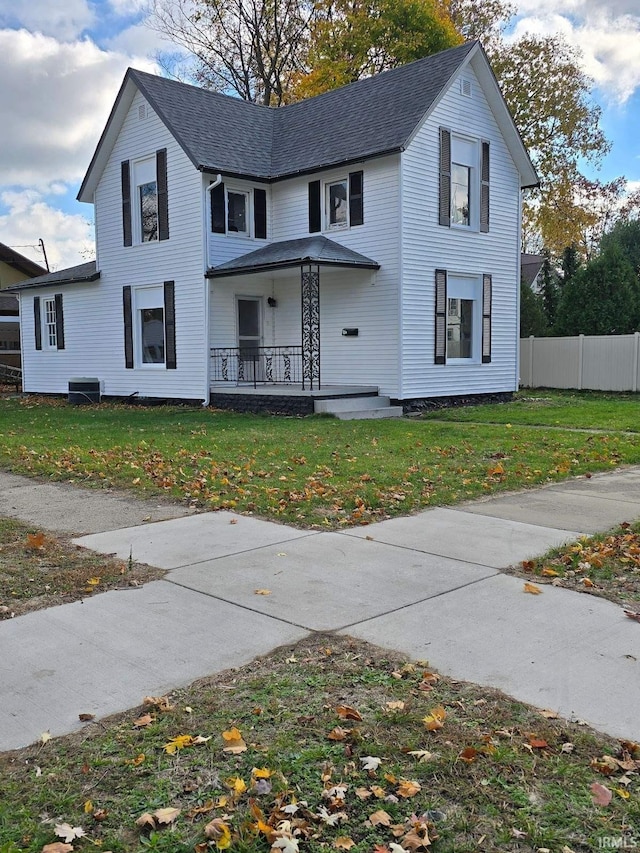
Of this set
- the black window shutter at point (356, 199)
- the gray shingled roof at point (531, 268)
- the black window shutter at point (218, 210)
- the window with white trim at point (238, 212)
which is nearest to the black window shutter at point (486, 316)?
the black window shutter at point (356, 199)

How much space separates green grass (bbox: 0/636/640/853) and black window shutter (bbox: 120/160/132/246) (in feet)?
60.4

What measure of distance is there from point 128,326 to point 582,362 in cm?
A: 1296

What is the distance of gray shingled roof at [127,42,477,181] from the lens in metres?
17.1

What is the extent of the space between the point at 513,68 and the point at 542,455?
24.7 metres

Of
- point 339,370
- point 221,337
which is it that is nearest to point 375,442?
point 339,370

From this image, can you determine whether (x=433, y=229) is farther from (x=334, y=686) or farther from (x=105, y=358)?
(x=334, y=686)

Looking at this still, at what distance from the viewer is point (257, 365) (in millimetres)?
19641

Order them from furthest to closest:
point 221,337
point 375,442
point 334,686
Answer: point 221,337 → point 375,442 → point 334,686

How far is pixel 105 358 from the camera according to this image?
21250 millimetres

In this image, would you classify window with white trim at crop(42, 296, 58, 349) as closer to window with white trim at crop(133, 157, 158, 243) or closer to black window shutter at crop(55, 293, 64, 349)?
black window shutter at crop(55, 293, 64, 349)

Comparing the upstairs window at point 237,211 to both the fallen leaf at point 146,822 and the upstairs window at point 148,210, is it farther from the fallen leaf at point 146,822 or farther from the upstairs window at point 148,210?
the fallen leaf at point 146,822

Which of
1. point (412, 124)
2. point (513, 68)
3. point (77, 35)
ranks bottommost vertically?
point (412, 124)

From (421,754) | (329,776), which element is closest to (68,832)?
(329,776)

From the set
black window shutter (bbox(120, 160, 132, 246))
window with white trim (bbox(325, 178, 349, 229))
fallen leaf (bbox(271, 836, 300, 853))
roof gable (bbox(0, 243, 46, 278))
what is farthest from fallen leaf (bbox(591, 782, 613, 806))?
roof gable (bbox(0, 243, 46, 278))
